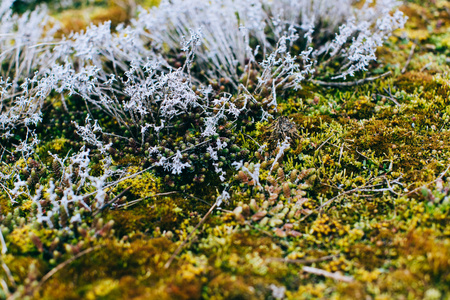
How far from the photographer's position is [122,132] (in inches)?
165

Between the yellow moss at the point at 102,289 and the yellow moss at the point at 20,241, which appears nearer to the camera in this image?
the yellow moss at the point at 102,289

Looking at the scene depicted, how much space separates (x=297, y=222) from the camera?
303cm

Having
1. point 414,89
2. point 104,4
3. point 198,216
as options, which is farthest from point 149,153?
point 104,4

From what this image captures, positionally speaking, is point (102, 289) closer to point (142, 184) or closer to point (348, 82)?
point (142, 184)

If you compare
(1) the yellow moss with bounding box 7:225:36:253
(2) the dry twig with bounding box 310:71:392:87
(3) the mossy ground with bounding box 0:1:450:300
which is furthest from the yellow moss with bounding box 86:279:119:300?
(2) the dry twig with bounding box 310:71:392:87

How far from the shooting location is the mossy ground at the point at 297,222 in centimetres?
244

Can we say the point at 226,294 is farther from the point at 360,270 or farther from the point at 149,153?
the point at 149,153

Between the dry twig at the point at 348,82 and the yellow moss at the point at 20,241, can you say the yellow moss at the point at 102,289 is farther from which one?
the dry twig at the point at 348,82

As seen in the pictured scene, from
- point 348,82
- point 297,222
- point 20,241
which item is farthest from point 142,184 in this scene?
point 348,82

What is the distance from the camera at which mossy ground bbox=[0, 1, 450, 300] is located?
2.44 metres

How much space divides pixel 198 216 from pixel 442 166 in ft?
9.20

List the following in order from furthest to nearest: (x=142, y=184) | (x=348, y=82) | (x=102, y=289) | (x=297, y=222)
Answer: (x=348, y=82)
(x=142, y=184)
(x=297, y=222)
(x=102, y=289)

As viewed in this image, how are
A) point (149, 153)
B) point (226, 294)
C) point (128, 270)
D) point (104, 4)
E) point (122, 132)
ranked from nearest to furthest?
point (226, 294) < point (128, 270) < point (149, 153) < point (122, 132) < point (104, 4)

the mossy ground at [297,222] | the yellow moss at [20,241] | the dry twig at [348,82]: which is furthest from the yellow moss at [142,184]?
the dry twig at [348,82]
